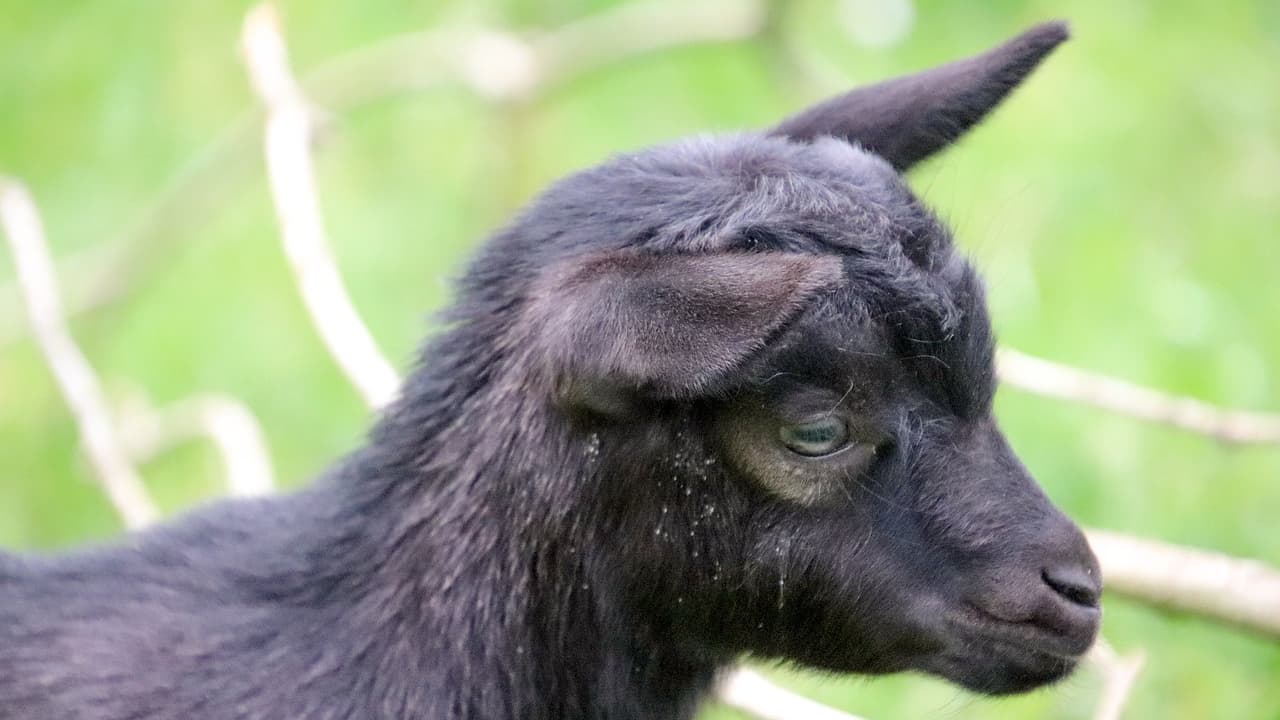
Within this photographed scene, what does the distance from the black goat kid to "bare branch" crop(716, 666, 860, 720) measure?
434 mm

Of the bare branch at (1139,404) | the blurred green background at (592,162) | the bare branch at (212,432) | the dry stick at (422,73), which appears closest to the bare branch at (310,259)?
the blurred green background at (592,162)

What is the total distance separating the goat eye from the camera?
110 inches

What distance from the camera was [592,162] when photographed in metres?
7.32

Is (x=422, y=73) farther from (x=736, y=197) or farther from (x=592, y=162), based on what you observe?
(x=736, y=197)

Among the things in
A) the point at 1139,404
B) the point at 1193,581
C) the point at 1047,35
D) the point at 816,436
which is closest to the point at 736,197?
the point at 816,436

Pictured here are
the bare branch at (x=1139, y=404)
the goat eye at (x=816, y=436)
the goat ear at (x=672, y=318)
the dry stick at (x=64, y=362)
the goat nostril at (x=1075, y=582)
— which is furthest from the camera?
the dry stick at (x=64, y=362)

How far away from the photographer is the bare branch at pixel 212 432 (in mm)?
4961

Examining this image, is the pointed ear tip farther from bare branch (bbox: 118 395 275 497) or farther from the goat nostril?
bare branch (bbox: 118 395 275 497)

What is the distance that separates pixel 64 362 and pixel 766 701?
2.71 meters

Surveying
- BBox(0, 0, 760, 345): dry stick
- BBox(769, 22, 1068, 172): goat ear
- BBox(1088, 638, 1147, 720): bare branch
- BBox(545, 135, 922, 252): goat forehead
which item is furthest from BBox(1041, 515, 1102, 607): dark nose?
BBox(0, 0, 760, 345): dry stick

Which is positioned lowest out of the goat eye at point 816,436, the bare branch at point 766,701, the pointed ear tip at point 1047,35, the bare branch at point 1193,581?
the bare branch at point 1193,581

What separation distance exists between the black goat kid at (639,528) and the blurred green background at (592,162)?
199cm

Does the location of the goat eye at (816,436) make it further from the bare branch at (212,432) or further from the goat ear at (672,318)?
the bare branch at (212,432)

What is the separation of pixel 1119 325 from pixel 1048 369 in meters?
2.22
